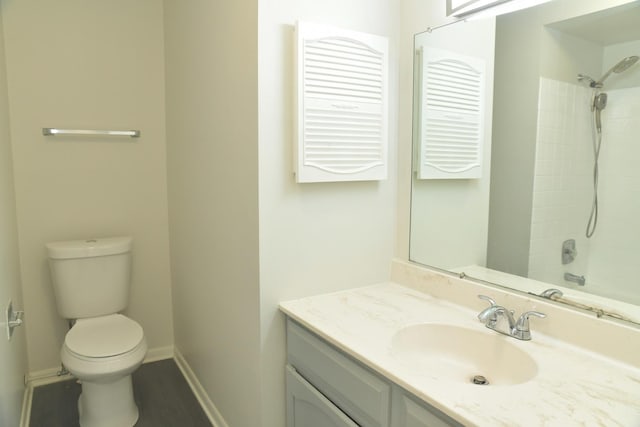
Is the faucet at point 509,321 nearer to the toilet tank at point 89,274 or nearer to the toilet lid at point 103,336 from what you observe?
the toilet lid at point 103,336

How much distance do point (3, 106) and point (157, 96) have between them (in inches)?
31.6

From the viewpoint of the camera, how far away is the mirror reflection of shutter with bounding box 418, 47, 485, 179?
5.55 feet

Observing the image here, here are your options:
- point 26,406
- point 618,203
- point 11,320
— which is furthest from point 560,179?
point 26,406

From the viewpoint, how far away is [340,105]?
1.66 m

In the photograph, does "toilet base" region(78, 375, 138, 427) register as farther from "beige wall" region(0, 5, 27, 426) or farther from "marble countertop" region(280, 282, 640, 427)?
"marble countertop" region(280, 282, 640, 427)

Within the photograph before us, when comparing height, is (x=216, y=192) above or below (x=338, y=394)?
above

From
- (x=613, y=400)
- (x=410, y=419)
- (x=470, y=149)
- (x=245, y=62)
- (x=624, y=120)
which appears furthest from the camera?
(x=470, y=149)

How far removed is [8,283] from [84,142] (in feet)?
3.10

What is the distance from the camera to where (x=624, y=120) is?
126 cm

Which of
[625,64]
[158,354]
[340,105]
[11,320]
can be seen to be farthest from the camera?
[158,354]

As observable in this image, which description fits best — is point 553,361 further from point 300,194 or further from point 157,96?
point 157,96

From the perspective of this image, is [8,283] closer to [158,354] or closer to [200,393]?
[200,393]

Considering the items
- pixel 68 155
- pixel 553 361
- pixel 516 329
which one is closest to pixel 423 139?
pixel 516 329

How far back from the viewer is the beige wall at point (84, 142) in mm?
2355
